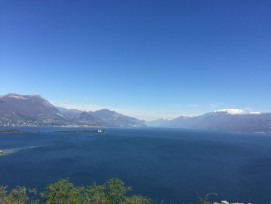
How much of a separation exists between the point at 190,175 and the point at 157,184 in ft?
87.8

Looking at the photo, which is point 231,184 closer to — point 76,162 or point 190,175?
point 190,175

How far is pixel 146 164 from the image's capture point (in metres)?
148

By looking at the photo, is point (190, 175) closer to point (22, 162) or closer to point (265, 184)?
point (265, 184)

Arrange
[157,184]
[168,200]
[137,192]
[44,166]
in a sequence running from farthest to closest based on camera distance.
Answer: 1. [44,166]
2. [157,184]
3. [137,192]
4. [168,200]

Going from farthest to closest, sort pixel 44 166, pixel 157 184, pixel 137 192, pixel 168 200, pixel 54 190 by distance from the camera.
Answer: pixel 44 166, pixel 157 184, pixel 137 192, pixel 168 200, pixel 54 190

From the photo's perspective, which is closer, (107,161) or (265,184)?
(265,184)

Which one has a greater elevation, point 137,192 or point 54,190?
point 54,190

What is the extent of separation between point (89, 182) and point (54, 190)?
5216 cm

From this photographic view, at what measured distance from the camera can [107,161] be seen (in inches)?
6107

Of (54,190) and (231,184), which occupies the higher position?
(54,190)

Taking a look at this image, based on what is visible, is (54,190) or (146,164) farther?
(146,164)

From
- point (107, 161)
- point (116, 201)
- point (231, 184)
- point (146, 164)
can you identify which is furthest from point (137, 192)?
point (107, 161)

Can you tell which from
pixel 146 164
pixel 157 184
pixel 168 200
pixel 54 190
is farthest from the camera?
pixel 146 164

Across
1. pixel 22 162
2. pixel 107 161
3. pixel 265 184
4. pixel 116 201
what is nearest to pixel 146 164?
pixel 107 161
